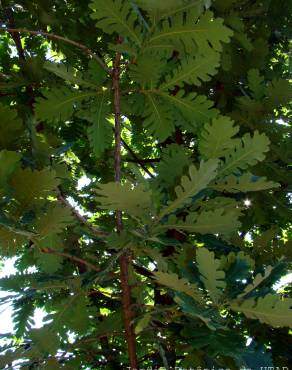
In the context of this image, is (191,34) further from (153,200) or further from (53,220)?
(53,220)

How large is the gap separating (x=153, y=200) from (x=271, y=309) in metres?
0.46

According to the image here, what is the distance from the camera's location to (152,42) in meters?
1.39

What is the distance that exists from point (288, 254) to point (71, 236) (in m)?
1.17

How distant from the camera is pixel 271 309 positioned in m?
1.11

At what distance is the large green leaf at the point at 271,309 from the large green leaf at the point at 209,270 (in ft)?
0.27

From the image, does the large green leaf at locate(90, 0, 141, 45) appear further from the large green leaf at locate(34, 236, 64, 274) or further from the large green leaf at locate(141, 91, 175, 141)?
the large green leaf at locate(34, 236, 64, 274)

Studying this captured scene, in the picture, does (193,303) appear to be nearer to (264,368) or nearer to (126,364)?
(264,368)

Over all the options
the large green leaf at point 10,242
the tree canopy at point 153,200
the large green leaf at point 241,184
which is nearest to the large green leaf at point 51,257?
the tree canopy at point 153,200

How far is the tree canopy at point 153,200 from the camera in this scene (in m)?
1.15

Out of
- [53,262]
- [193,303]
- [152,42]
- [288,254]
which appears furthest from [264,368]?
[152,42]

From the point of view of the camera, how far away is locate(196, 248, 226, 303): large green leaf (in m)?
1.12

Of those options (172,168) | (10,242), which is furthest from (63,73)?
(10,242)

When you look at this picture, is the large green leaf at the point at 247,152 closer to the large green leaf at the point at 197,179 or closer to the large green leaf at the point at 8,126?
the large green leaf at the point at 197,179

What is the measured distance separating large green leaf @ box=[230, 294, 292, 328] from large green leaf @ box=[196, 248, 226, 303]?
0.27 ft
